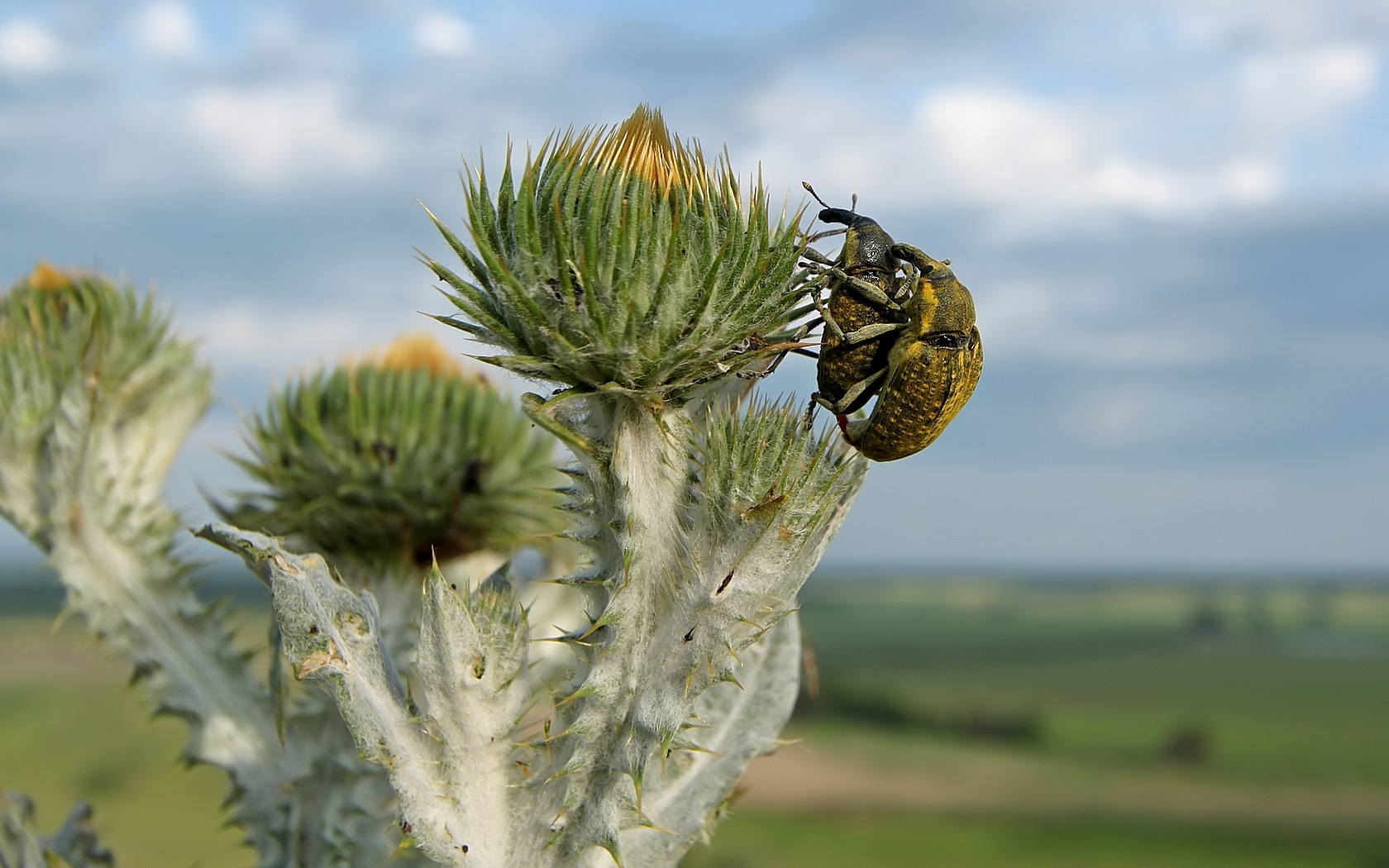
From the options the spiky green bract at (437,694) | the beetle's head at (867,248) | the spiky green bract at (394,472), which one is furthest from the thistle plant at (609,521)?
the spiky green bract at (394,472)

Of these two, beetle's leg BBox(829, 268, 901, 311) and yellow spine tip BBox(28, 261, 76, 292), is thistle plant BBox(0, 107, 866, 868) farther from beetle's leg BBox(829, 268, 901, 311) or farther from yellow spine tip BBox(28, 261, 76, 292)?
yellow spine tip BBox(28, 261, 76, 292)

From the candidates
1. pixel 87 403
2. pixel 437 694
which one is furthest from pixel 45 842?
pixel 437 694

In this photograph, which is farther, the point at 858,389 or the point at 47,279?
the point at 47,279

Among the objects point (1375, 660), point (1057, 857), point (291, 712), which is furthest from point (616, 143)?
point (1375, 660)

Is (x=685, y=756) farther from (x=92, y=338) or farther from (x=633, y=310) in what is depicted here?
(x=92, y=338)

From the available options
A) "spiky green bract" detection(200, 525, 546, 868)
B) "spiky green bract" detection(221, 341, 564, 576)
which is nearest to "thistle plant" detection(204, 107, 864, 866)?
"spiky green bract" detection(200, 525, 546, 868)

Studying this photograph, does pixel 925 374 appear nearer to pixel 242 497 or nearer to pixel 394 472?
pixel 394 472

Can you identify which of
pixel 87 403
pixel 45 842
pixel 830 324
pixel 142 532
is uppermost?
pixel 830 324
